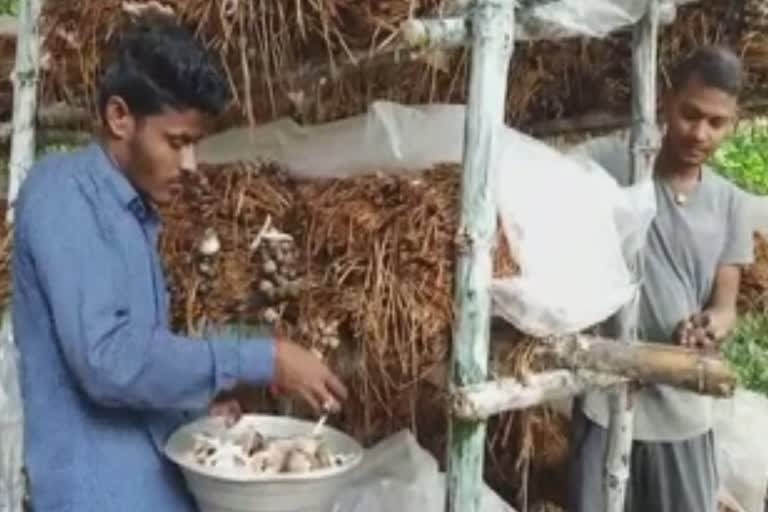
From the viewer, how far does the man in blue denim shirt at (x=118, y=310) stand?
1.99 meters

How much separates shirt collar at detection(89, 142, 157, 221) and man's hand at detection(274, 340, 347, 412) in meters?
0.30

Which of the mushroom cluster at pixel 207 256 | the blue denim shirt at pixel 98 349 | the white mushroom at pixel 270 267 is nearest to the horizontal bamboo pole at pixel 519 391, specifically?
the blue denim shirt at pixel 98 349

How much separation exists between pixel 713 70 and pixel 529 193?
2.17ft

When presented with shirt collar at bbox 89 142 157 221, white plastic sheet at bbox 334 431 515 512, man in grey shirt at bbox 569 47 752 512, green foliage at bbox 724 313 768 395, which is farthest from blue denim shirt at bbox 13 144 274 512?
green foliage at bbox 724 313 768 395

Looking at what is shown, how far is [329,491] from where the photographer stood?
2201 mm

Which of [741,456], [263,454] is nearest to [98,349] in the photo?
[263,454]

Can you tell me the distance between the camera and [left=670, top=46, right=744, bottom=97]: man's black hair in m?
2.77

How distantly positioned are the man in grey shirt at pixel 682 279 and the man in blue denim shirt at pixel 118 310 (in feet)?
3.12

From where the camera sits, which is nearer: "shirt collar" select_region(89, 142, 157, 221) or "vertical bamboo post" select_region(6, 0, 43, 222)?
"shirt collar" select_region(89, 142, 157, 221)

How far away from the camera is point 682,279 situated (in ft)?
9.46

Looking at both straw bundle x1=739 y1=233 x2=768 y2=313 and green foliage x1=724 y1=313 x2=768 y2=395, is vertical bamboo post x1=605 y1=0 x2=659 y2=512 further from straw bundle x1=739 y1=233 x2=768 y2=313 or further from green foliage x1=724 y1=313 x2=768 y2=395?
green foliage x1=724 y1=313 x2=768 y2=395

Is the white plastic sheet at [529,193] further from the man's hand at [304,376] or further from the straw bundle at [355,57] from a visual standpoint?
the man's hand at [304,376]

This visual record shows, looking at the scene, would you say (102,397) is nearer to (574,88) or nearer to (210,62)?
(210,62)

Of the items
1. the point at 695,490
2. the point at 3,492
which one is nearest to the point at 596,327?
the point at 695,490
